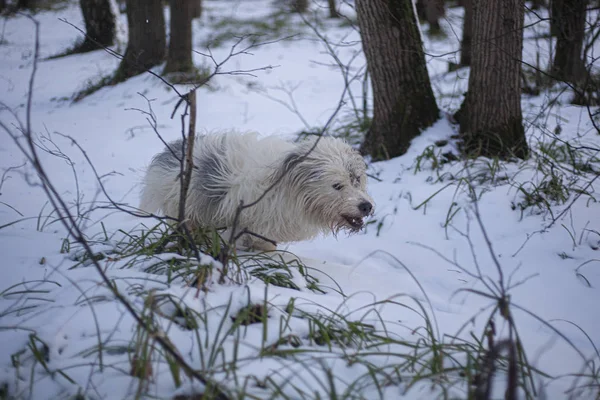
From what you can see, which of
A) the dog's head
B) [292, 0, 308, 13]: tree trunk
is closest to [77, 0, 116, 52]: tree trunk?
[292, 0, 308, 13]: tree trunk

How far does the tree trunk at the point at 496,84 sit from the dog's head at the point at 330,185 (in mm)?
2022

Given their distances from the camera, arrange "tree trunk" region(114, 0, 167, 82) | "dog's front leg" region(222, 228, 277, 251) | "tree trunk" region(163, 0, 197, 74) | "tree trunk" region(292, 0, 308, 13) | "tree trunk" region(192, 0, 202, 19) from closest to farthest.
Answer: "dog's front leg" region(222, 228, 277, 251)
"tree trunk" region(292, 0, 308, 13)
"tree trunk" region(163, 0, 197, 74)
"tree trunk" region(114, 0, 167, 82)
"tree trunk" region(192, 0, 202, 19)

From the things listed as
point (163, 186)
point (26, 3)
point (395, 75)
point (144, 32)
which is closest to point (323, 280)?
point (163, 186)

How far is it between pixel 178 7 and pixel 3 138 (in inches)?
152

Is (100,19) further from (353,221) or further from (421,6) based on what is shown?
(353,221)

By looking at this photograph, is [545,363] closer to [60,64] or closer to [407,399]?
[407,399]

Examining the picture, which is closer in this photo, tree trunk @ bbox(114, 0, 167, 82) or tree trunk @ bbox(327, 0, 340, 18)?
tree trunk @ bbox(327, 0, 340, 18)

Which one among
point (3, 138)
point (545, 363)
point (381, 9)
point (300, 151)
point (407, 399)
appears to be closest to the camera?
point (407, 399)

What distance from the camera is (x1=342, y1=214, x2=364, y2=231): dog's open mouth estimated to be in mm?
3501

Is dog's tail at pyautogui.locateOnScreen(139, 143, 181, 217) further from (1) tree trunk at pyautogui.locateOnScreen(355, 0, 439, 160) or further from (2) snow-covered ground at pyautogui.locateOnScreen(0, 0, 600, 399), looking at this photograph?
(1) tree trunk at pyautogui.locateOnScreen(355, 0, 439, 160)

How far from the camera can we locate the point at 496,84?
190 inches

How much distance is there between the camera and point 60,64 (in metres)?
9.34

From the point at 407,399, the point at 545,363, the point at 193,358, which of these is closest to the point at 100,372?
the point at 193,358

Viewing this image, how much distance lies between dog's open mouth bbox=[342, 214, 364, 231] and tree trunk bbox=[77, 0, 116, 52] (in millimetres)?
8822
